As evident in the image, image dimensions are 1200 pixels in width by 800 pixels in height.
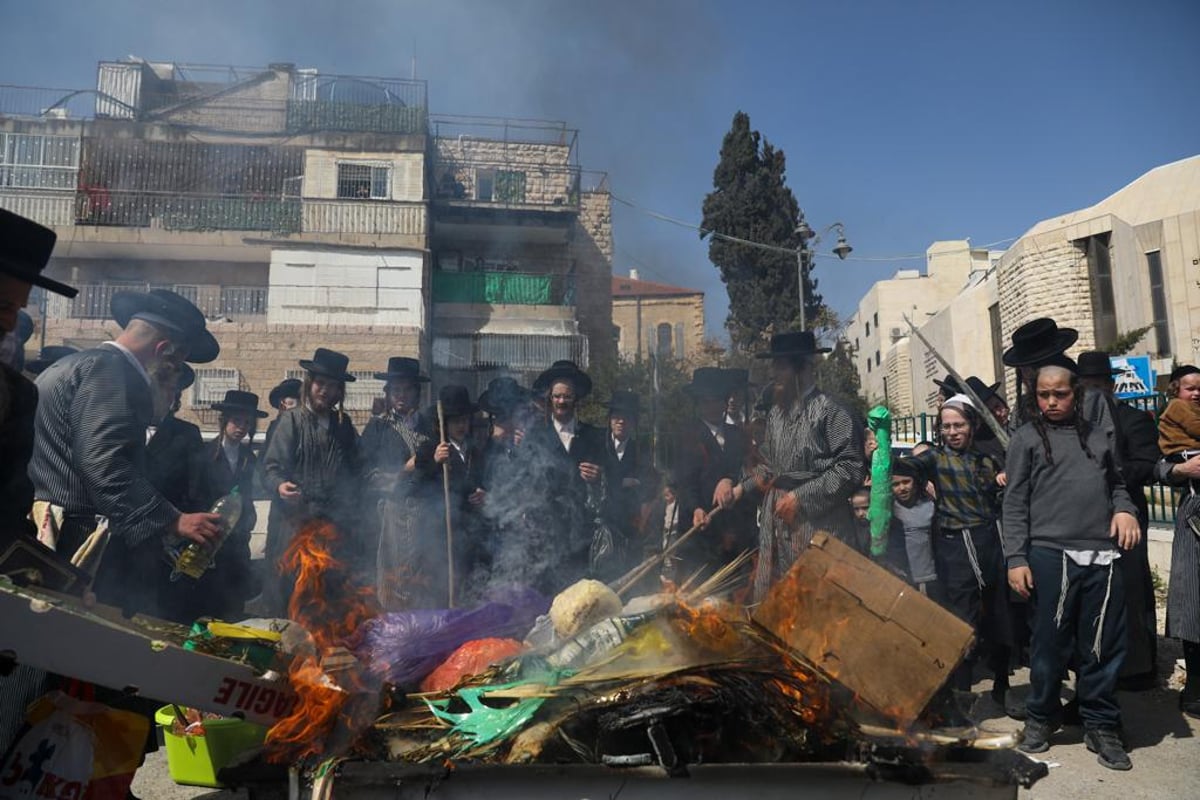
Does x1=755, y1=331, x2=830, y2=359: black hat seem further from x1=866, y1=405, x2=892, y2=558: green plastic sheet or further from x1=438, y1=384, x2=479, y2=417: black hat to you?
x1=438, y1=384, x2=479, y2=417: black hat

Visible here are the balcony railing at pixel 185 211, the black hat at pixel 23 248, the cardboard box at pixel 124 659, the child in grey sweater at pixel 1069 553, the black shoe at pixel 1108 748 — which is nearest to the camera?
the cardboard box at pixel 124 659

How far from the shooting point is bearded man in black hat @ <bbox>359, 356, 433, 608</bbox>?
15.9 feet

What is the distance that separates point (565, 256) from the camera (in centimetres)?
2427

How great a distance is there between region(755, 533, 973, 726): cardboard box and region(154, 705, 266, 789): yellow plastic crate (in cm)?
241

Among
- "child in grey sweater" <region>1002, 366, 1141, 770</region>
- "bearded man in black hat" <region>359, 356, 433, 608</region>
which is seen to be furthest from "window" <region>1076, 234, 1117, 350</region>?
"bearded man in black hat" <region>359, 356, 433, 608</region>

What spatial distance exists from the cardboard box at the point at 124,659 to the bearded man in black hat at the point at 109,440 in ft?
1.86

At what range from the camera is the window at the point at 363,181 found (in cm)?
2214

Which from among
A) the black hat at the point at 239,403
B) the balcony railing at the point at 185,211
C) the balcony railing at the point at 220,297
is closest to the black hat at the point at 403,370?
the black hat at the point at 239,403

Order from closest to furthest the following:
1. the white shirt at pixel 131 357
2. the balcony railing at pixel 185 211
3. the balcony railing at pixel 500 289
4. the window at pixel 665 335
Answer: the white shirt at pixel 131 357 → the balcony railing at pixel 185 211 → the balcony railing at pixel 500 289 → the window at pixel 665 335

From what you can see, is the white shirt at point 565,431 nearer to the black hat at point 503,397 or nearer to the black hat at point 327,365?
the black hat at point 503,397

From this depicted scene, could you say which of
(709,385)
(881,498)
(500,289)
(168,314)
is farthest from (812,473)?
(500,289)

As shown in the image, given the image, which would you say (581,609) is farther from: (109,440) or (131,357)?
(131,357)

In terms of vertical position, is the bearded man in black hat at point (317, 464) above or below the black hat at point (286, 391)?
below

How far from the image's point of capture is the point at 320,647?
2.69m
